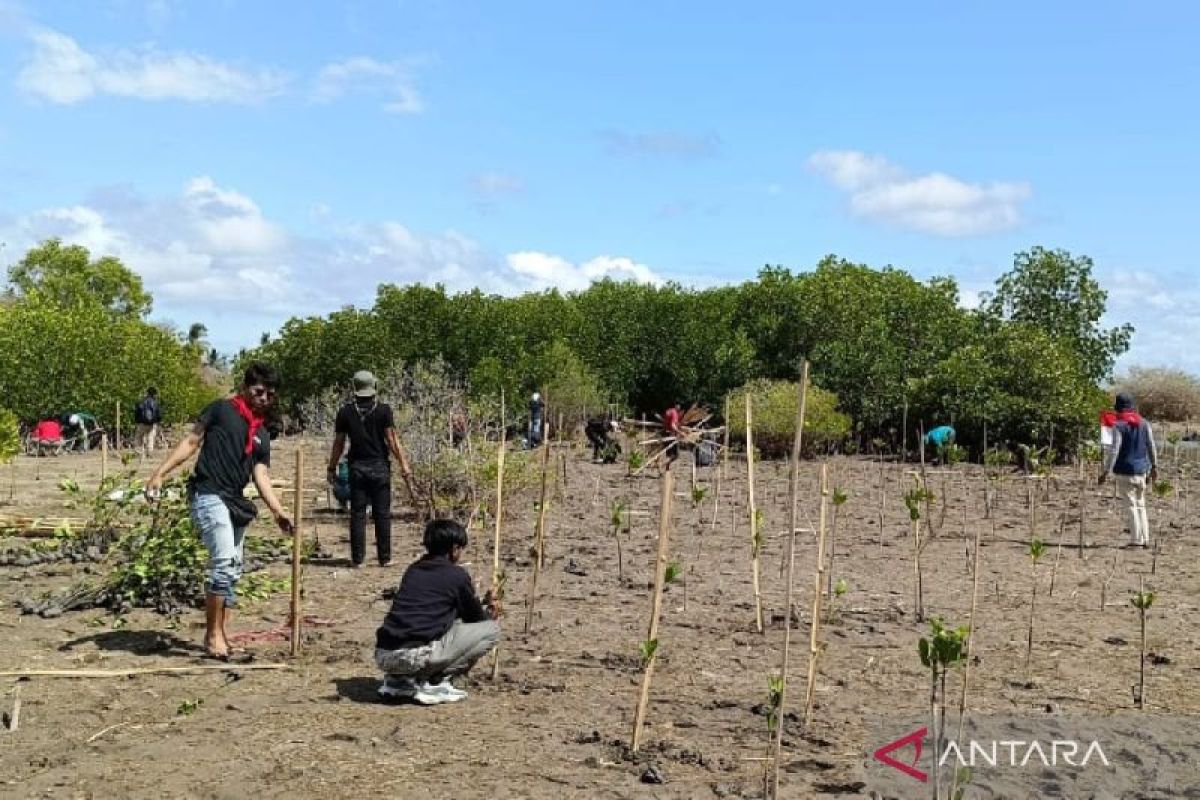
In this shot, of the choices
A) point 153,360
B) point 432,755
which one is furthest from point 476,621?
point 153,360

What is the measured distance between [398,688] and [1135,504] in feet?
25.2

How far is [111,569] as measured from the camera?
774 centimetres

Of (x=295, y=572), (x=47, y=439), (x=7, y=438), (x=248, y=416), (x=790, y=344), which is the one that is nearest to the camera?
(x=295, y=572)

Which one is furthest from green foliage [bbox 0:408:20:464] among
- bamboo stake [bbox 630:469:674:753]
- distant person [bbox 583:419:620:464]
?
distant person [bbox 583:419:620:464]

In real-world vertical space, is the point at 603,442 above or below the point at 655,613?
above

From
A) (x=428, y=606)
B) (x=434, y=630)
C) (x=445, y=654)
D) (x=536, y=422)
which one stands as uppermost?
(x=536, y=422)

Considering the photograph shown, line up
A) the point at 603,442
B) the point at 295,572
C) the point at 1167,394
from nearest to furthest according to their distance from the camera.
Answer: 1. the point at 295,572
2. the point at 603,442
3. the point at 1167,394

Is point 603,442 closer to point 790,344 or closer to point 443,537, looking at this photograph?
point 790,344

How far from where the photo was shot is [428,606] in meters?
5.26

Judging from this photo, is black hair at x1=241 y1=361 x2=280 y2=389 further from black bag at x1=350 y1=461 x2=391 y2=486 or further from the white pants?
the white pants

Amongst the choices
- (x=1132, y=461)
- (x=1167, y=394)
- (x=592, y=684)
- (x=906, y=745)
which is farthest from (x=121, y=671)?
(x=1167, y=394)

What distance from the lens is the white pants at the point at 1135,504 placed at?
10305mm

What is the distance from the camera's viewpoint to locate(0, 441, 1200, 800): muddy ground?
4.44 meters

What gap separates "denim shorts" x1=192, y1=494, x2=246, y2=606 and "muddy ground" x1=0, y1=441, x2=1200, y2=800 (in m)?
0.48
